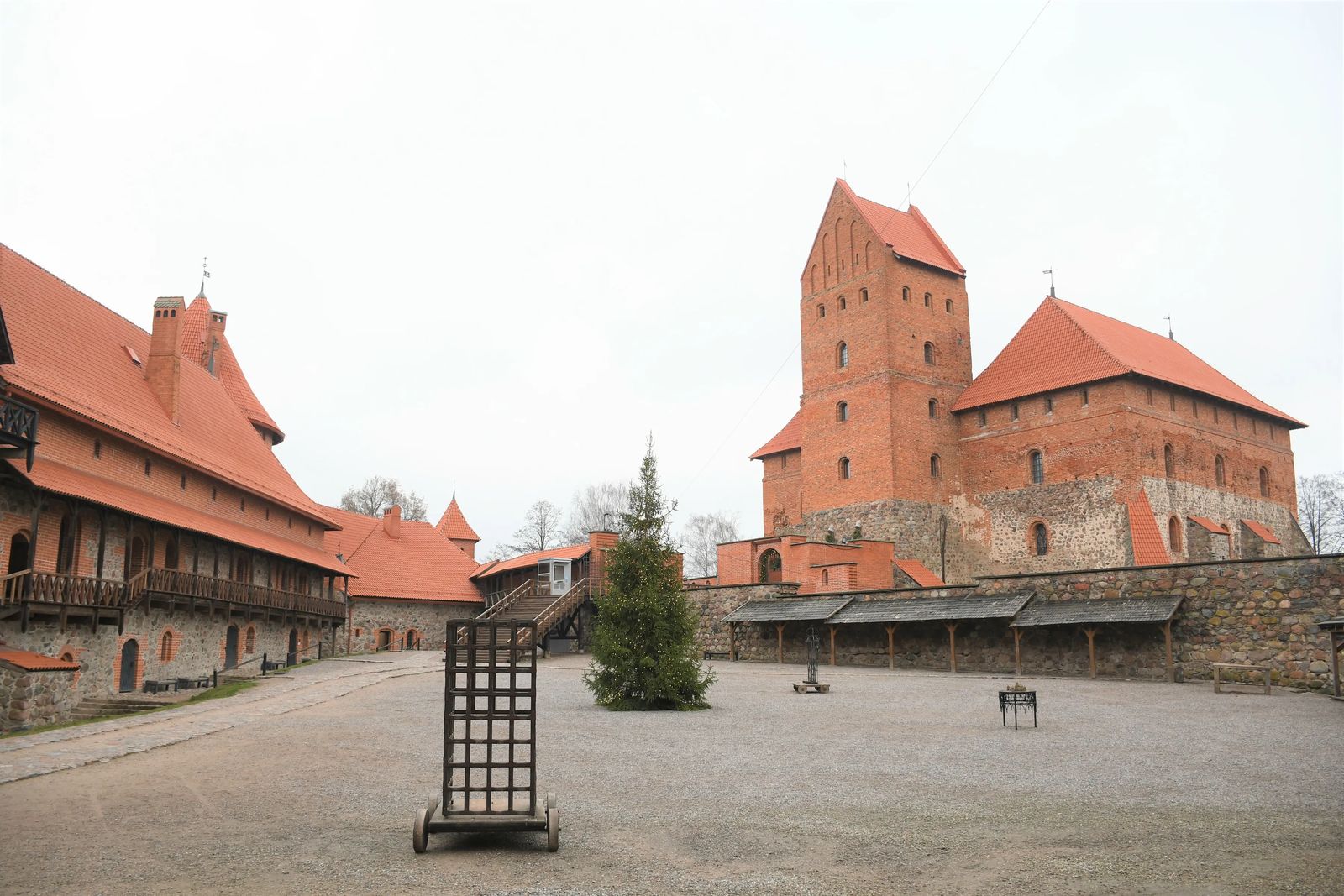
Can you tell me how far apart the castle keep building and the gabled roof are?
17.9m

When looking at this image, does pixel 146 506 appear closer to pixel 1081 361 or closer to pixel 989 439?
pixel 989 439

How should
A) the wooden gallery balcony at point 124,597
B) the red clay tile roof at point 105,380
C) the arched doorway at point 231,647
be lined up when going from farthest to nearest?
1. the arched doorway at point 231,647
2. the red clay tile roof at point 105,380
3. the wooden gallery balcony at point 124,597

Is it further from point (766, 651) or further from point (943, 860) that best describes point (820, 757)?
point (766, 651)

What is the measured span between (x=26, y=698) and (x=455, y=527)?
3556 centimetres

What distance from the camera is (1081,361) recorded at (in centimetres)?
3578

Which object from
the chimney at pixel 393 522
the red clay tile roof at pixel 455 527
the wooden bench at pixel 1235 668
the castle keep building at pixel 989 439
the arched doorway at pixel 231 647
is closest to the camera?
the wooden bench at pixel 1235 668

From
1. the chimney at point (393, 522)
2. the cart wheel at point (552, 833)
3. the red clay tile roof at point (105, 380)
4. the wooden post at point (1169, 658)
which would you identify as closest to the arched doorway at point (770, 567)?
the wooden post at point (1169, 658)

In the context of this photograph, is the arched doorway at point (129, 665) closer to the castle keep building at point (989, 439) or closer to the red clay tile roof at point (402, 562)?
the red clay tile roof at point (402, 562)

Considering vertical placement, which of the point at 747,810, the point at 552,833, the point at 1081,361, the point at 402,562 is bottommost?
the point at 747,810

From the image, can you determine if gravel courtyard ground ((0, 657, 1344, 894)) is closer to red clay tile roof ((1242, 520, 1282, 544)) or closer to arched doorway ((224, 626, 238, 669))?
arched doorway ((224, 626, 238, 669))

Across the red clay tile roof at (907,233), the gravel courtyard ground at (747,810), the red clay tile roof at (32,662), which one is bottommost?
the gravel courtyard ground at (747,810)

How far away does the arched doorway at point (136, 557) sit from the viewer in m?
21.3

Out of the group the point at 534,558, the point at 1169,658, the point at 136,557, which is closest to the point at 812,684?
the point at 1169,658

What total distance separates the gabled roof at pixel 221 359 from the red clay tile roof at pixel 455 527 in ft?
45.3
